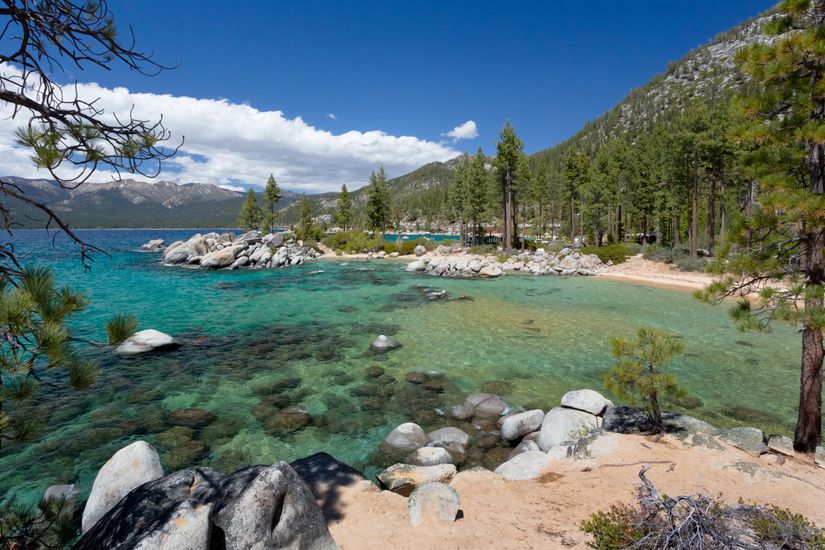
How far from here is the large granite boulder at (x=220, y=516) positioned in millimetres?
3920

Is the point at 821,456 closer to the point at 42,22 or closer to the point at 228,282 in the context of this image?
the point at 42,22

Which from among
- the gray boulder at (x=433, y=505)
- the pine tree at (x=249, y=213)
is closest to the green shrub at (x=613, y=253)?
the gray boulder at (x=433, y=505)

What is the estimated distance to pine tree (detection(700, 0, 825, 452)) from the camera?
5.73m

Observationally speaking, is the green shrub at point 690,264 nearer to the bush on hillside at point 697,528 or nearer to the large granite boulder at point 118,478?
the bush on hillside at point 697,528

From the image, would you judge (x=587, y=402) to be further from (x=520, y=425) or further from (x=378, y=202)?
(x=378, y=202)

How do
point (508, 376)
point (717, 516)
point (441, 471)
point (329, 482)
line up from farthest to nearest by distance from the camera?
point (508, 376), point (441, 471), point (329, 482), point (717, 516)

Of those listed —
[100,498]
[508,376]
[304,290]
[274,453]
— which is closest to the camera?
[100,498]

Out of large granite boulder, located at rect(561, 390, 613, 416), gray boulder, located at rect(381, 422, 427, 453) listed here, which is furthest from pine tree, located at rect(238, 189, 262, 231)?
large granite boulder, located at rect(561, 390, 613, 416)

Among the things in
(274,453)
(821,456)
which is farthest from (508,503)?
(821,456)

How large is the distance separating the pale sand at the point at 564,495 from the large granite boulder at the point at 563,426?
0.88 m

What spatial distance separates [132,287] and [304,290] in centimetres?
1417

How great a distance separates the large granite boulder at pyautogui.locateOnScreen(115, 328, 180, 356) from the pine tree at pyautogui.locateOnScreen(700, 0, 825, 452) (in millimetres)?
17376

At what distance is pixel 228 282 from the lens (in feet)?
109

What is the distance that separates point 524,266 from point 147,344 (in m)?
36.1
